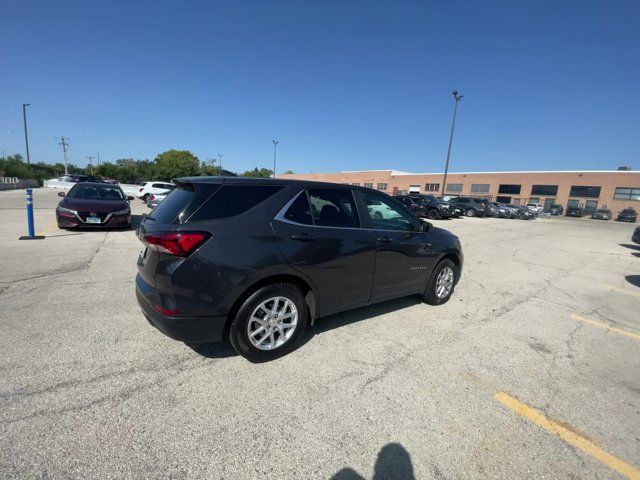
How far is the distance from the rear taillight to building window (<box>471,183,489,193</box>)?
223 feet

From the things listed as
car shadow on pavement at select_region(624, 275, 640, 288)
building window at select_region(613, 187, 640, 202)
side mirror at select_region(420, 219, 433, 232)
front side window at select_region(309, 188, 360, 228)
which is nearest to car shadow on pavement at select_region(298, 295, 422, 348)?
side mirror at select_region(420, 219, 433, 232)

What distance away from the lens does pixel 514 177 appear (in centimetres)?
5784

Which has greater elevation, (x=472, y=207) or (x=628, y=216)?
(x=628, y=216)

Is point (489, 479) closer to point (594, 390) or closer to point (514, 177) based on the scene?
point (594, 390)

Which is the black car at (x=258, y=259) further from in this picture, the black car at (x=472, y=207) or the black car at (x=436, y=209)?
the black car at (x=472, y=207)

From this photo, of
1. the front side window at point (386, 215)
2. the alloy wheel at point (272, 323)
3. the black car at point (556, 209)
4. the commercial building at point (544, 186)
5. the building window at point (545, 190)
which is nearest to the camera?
the alloy wheel at point (272, 323)

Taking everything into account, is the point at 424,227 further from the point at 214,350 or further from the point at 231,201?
the point at 214,350

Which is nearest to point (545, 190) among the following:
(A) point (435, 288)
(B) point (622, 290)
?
(B) point (622, 290)

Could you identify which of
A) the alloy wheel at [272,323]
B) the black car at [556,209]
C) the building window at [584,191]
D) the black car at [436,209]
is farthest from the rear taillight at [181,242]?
the building window at [584,191]

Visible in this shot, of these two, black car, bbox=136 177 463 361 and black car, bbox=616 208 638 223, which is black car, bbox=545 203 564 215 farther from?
black car, bbox=136 177 463 361

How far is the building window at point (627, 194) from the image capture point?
46.4 meters

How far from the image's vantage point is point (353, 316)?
13.7 feet

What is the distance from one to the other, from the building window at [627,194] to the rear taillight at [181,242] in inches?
2558

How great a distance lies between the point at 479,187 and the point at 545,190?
10985mm
